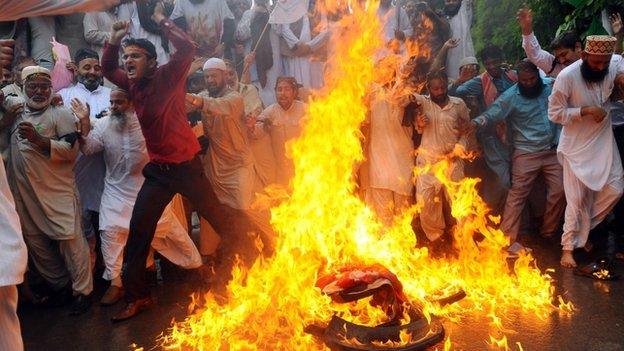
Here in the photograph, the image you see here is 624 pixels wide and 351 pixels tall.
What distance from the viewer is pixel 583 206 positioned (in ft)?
21.8

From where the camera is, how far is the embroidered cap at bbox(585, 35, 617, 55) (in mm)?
6121

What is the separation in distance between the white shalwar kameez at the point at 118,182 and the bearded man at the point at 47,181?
0.25 m

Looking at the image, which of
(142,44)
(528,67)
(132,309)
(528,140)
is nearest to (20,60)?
(142,44)

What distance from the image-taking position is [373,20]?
6746 millimetres

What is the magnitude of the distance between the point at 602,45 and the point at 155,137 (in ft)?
15.4

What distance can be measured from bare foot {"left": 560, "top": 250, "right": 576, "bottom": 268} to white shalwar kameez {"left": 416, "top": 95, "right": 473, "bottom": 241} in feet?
4.74

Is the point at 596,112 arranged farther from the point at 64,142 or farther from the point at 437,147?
the point at 64,142

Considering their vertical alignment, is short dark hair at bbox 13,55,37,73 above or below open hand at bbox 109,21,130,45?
below

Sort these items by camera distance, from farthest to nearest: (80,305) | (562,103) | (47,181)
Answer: (562,103) → (47,181) → (80,305)

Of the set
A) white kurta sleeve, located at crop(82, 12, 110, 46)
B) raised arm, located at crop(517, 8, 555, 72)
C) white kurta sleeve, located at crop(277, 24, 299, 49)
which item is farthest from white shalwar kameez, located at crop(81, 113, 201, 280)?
raised arm, located at crop(517, 8, 555, 72)

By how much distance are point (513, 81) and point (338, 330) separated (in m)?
4.97

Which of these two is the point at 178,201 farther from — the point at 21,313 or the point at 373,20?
the point at 373,20

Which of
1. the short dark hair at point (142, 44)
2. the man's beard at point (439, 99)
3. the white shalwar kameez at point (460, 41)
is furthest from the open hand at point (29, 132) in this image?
the white shalwar kameez at point (460, 41)

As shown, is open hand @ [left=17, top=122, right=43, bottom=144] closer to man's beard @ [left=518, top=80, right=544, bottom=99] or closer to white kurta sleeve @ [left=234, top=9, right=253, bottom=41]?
white kurta sleeve @ [left=234, top=9, right=253, bottom=41]
